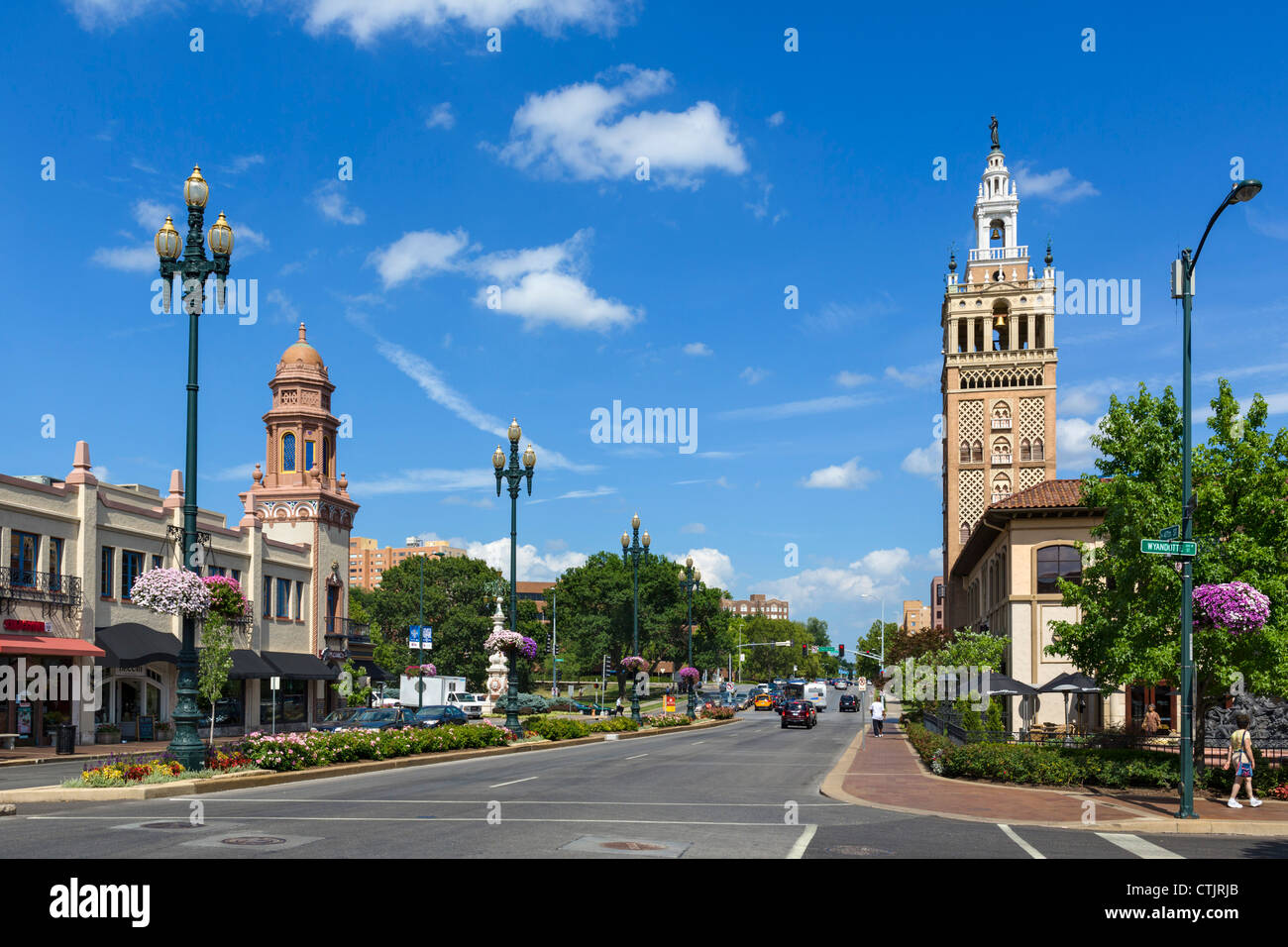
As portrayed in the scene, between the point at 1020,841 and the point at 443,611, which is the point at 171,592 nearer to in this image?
the point at 1020,841

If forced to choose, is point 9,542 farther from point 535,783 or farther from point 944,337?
point 944,337

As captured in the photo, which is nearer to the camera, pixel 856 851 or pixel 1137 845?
pixel 856 851

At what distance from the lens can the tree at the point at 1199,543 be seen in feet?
67.6

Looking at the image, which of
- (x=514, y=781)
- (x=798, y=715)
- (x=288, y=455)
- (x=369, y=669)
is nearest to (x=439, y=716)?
(x=514, y=781)

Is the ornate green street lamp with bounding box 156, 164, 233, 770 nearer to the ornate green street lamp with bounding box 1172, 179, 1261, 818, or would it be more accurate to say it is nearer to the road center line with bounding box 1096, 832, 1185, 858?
the road center line with bounding box 1096, 832, 1185, 858

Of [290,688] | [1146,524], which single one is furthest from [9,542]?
[1146,524]

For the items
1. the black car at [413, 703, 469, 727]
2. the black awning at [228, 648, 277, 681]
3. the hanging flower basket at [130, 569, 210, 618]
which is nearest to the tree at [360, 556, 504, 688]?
the black awning at [228, 648, 277, 681]

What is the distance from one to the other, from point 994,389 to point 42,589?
7619cm

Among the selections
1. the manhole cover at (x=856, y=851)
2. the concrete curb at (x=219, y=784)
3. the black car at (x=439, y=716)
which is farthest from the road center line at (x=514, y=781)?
the black car at (x=439, y=716)

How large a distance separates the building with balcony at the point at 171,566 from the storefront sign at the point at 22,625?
→ 0.17 feet

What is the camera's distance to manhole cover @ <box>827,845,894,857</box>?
492 inches

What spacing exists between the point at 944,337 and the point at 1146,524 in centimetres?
8499

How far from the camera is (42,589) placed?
38344 millimetres

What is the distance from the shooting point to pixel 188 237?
21.6 metres
